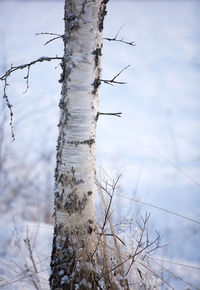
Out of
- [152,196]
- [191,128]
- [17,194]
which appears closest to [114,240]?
[152,196]

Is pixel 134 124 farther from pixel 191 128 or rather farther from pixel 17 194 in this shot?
pixel 17 194

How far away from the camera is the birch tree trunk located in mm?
1570

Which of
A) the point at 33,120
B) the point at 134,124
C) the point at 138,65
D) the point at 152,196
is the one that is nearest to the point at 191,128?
the point at 134,124

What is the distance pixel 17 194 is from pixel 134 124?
290 inches

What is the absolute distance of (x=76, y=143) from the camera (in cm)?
158

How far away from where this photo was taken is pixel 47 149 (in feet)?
22.9

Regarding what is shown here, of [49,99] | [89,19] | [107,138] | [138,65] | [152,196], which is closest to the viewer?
[89,19]

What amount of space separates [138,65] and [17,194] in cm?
1512

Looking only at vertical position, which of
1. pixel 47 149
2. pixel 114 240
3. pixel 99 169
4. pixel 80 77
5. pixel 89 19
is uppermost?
pixel 47 149

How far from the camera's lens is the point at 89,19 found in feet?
5.16

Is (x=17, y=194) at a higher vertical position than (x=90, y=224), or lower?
higher

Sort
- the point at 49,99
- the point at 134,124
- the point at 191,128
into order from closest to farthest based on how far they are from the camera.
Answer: the point at 49,99
the point at 191,128
the point at 134,124

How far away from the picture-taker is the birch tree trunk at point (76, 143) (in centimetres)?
157

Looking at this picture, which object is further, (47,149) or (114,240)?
(47,149)
